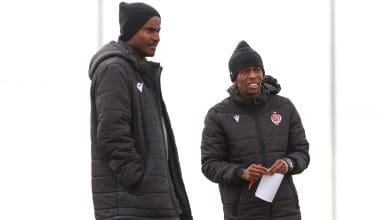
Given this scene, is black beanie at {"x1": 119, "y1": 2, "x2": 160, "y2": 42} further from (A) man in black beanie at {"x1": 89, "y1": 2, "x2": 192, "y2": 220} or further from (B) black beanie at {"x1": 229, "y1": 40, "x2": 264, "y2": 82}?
(B) black beanie at {"x1": 229, "y1": 40, "x2": 264, "y2": 82}

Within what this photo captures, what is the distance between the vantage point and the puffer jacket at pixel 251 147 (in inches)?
127

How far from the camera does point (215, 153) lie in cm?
328

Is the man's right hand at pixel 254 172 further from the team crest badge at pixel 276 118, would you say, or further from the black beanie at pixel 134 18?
the black beanie at pixel 134 18

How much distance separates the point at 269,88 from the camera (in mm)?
3371

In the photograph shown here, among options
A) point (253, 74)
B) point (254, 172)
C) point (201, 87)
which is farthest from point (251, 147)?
point (201, 87)

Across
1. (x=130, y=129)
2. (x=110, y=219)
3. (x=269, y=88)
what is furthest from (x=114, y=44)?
(x=269, y=88)

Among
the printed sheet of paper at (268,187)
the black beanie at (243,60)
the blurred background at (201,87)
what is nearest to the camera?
the printed sheet of paper at (268,187)

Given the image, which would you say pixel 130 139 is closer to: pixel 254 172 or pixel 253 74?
pixel 254 172

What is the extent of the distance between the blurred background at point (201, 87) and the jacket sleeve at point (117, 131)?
161 cm

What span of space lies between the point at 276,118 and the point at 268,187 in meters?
0.27

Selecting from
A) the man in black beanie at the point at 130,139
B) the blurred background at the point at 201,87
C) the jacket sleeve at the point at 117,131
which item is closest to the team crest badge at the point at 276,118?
the man in black beanie at the point at 130,139

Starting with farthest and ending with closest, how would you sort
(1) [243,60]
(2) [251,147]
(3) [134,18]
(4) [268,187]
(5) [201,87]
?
(5) [201,87], (1) [243,60], (2) [251,147], (4) [268,187], (3) [134,18]

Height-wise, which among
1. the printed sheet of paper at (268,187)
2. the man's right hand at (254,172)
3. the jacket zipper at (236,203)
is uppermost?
the man's right hand at (254,172)

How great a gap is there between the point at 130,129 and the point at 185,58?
166 cm
